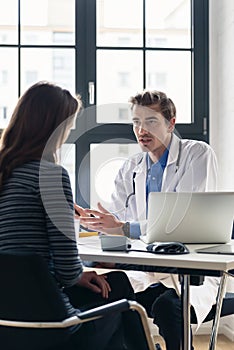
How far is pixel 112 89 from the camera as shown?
Result: 3830 millimetres

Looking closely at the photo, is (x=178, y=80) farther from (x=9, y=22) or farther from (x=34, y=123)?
(x=34, y=123)

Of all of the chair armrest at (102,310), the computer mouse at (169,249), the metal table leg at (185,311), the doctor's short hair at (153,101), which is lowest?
the metal table leg at (185,311)

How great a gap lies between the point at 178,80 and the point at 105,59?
0.47 metres

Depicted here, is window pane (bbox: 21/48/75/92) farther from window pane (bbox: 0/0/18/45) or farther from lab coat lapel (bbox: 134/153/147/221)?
lab coat lapel (bbox: 134/153/147/221)

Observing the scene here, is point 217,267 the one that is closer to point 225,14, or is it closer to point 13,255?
point 13,255

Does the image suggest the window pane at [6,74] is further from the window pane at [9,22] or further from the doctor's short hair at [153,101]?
the doctor's short hair at [153,101]

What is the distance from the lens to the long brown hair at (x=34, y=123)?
1.80 meters

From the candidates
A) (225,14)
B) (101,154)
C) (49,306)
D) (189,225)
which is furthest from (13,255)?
(225,14)

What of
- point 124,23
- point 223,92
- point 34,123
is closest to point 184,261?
point 34,123

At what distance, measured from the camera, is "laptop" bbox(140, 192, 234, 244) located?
7.01 ft

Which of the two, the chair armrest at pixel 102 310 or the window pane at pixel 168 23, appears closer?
the chair armrest at pixel 102 310

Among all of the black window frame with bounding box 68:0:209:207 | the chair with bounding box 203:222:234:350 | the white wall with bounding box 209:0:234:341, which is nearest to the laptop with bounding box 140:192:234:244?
the chair with bounding box 203:222:234:350

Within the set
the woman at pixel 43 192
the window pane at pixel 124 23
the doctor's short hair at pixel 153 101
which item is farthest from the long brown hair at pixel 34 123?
the window pane at pixel 124 23

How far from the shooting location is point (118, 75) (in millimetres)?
3848
